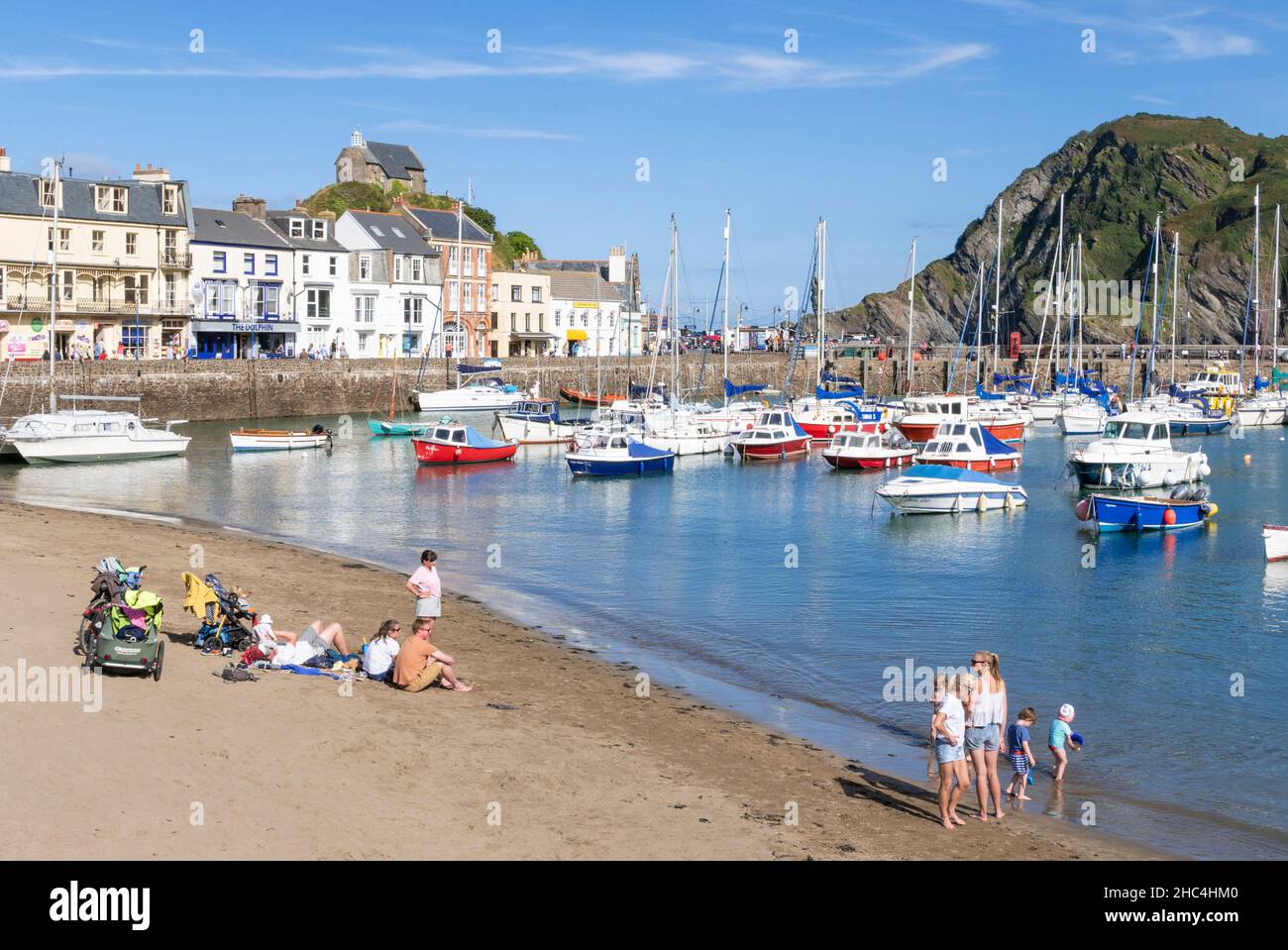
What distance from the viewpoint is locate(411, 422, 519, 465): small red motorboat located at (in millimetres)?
58156

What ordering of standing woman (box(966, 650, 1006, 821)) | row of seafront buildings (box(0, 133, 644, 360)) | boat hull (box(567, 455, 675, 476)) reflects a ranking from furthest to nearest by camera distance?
row of seafront buildings (box(0, 133, 644, 360)) → boat hull (box(567, 455, 675, 476)) → standing woman (box(966, 650, 1006, 821))

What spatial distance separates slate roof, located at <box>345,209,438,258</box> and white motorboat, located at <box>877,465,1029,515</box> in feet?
202

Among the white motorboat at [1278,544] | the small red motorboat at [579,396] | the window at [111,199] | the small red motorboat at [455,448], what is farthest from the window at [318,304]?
the white motorboat at [1278,544]

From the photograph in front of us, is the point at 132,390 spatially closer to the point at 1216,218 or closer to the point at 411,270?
the point at 411,270

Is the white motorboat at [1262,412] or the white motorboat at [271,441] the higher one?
the white motorboat at [1262,412]

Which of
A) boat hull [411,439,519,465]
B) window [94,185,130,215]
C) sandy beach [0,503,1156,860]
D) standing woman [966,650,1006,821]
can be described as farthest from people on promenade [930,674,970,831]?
window [94,185,130,215]

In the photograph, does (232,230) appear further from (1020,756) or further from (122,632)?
(1020,756)

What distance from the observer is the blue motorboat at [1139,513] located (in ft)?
132

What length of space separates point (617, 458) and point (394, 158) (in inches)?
3250

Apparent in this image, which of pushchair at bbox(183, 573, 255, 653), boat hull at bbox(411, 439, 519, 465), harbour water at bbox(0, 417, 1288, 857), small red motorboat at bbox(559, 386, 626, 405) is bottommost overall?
harbour water at bbox(0, 417, 1288, 857)

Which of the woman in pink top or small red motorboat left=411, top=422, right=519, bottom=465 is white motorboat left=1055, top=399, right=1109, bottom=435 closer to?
small red motorboat left=411, top=422, right=519, bottom=465

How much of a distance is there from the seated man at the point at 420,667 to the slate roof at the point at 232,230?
72.2 m

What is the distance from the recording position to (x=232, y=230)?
87.5m

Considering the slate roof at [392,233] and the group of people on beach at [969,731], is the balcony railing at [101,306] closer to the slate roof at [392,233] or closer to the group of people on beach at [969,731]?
the slate roof at [392,233]
